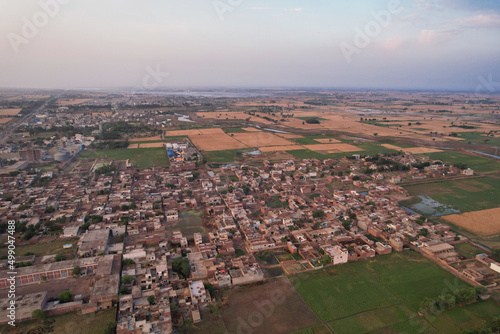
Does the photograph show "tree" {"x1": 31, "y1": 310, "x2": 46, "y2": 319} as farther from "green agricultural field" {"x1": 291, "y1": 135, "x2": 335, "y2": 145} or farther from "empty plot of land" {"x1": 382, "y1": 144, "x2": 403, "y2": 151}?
"empty plot of land" {"x1": 382, "y1": 144, "x2": 403, "y2": 151}

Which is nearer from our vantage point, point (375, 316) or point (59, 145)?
point (375, 316)

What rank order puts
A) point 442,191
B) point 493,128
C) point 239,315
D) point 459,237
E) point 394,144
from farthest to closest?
point 493,128 → point 394,144 → point 442,191 → point 459,237 → point 239,315

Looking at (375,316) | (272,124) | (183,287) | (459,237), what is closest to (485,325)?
(375,316)

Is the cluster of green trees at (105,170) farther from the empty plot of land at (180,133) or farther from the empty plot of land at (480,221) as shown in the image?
the empty plot of land at (480,221)

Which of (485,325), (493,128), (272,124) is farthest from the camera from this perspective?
(272,124)

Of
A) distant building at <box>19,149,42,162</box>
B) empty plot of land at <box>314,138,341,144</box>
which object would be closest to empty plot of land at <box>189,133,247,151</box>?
empty plot of land at <box>314,138,341,144</box>

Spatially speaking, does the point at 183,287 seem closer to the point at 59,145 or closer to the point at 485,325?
the point at 485,325
